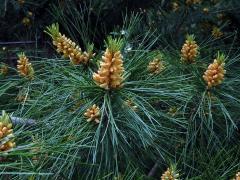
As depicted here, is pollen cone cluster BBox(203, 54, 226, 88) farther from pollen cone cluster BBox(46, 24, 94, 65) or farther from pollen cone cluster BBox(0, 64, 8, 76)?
pollen cone cluster BBox(0, 64, 8, 76)


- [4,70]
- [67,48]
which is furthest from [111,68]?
[4,70]

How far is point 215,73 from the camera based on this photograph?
117cm

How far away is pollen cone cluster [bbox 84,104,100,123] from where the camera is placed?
104 cm

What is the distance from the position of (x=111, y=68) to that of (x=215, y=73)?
1.03ft

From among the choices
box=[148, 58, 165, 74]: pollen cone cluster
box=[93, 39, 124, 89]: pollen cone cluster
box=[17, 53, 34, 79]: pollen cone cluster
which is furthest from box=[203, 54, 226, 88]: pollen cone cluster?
box=[17, 53, 34, 79]: pollen cone cluster

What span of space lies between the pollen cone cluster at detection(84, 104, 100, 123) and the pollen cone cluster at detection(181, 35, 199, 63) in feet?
1.24

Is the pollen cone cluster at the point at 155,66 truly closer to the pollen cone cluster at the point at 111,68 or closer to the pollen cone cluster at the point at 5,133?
the pollen cone cluster at the point at 111,68

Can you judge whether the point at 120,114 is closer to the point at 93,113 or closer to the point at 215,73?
the point at 93,113

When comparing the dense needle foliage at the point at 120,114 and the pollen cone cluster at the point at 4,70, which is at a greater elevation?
the pollen cone cluster at the point at 4,70

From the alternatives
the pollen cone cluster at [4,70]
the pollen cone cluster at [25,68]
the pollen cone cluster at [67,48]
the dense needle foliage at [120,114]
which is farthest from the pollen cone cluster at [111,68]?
the pollen cone cluster at [4,70]

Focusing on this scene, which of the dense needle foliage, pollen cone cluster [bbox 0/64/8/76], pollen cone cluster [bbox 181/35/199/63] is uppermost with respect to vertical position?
pollen cone cluster [bbox 181/35/199/63]

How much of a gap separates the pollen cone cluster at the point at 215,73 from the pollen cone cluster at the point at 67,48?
0.30m

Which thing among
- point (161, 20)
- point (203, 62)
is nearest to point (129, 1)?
point (161, 20)

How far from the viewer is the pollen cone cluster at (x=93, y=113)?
1.04 meters
